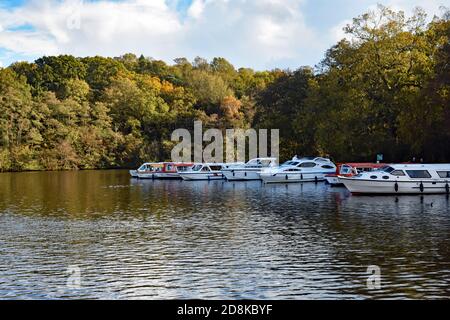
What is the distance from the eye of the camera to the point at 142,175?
7688 centimetres

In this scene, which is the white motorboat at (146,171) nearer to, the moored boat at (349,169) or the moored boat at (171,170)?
the moored boat at (171,170)

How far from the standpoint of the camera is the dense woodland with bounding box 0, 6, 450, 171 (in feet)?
212

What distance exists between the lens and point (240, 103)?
120 m

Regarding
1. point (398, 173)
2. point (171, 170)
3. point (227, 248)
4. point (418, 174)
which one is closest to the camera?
point (227, 248)

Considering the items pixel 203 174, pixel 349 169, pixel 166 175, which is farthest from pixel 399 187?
pixel 166 175

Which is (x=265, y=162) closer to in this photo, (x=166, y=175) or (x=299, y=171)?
(x=166, y=175)

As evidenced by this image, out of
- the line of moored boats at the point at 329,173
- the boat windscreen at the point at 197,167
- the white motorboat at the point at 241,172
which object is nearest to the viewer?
the line of moored boats at the point at 329,173

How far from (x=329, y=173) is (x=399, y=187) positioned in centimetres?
1784

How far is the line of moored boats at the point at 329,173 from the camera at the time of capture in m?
46.3

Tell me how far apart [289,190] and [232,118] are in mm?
60896

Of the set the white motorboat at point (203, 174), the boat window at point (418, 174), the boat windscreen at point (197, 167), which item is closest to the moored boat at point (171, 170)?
the boat windscreen at point (197, 167)

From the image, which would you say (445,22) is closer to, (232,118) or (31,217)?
(31,217)

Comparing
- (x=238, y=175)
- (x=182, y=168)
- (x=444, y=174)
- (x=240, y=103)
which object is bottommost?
(x=238, y=175)
